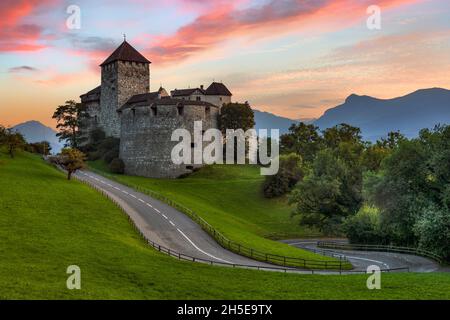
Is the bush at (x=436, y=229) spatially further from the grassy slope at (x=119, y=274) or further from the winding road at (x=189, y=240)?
the grassy slope at (x=119, y=274)

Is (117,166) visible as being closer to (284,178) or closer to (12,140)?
(12,140)

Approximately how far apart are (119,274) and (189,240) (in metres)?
14.9

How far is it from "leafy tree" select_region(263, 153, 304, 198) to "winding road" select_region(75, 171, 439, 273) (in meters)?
19.6

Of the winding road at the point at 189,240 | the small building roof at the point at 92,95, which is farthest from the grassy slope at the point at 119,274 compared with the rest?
the small building roof at the point at 92,95

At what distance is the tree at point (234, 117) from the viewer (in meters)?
94.4

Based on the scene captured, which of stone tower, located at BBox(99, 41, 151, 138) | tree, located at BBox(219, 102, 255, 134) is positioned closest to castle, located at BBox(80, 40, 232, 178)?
stone tower, located at BBox(99, 41, 151, 138)

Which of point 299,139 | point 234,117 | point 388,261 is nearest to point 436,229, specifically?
point 388,261

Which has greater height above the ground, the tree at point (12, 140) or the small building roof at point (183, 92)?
the small building roof at point (183, 92)

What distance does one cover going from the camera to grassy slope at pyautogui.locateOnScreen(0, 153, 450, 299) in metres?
23.2

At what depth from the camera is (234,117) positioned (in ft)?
311

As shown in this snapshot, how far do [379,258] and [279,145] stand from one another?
67106mm

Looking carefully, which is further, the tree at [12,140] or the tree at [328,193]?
the tree at [12,140]

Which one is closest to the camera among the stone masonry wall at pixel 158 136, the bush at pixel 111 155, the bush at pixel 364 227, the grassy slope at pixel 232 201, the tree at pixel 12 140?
the bush at pixel 364 227
